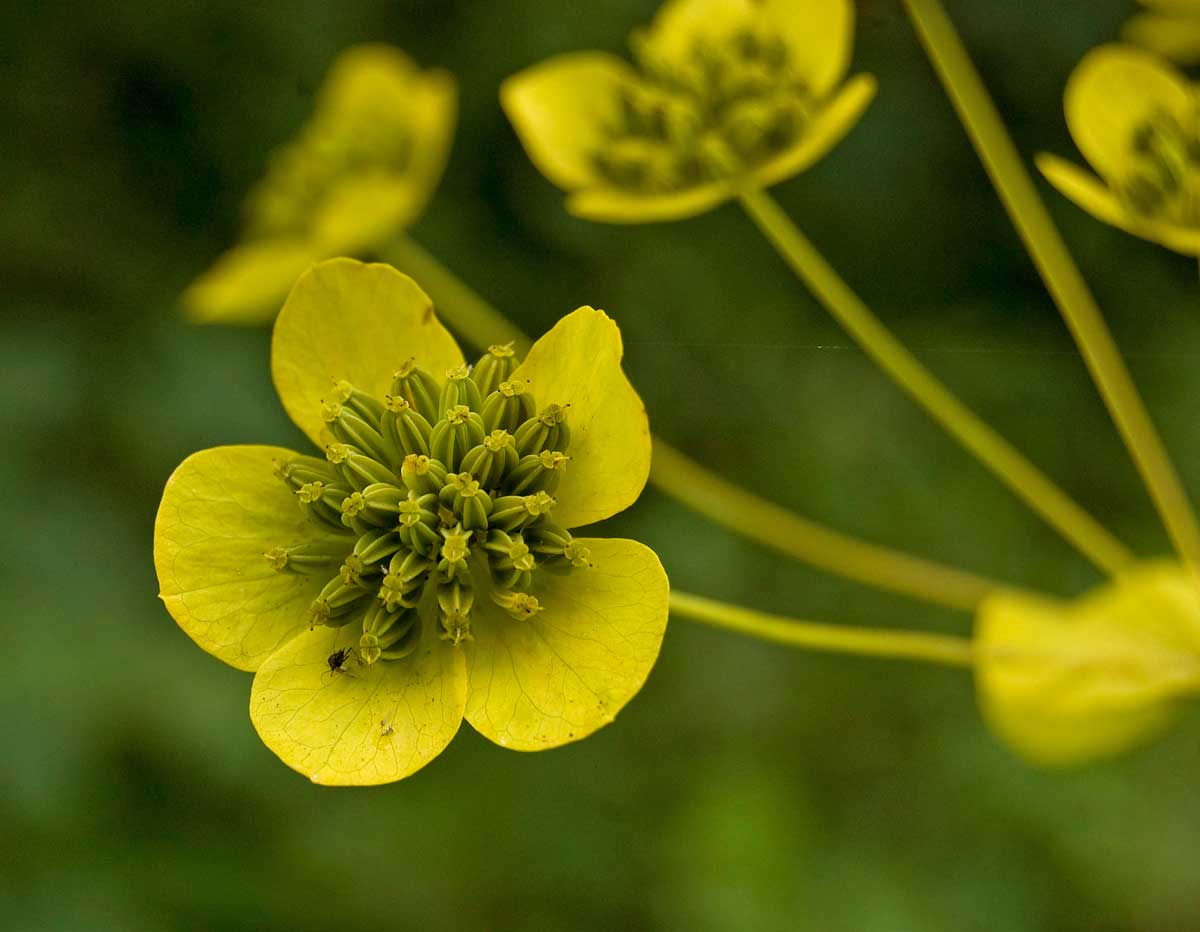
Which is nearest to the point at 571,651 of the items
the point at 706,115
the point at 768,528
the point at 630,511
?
the point at 768,528

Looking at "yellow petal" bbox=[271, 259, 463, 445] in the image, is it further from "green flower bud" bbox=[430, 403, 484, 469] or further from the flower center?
the flower center

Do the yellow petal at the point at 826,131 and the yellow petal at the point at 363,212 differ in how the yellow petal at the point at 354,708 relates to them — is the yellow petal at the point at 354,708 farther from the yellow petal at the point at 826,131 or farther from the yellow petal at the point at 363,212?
the yellow petal at the point at 363,212

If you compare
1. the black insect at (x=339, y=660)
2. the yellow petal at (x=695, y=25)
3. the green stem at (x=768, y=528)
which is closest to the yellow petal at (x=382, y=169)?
the green stem at (x=768, y=528)

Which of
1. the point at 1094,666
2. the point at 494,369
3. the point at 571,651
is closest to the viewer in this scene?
the point at 571,651

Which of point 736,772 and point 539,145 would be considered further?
point 736,772

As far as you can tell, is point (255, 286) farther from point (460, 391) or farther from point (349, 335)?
point (460, 391)

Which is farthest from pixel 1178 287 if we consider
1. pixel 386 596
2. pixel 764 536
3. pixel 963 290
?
pixel 386 596

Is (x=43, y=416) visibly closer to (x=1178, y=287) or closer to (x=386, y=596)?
(x=386, y=596)
